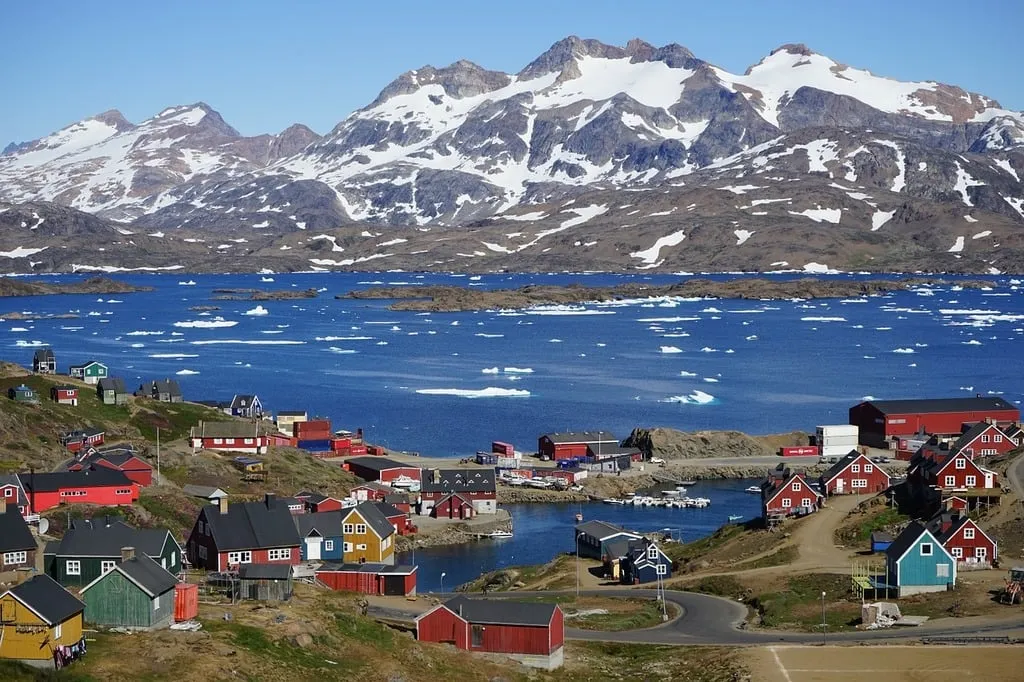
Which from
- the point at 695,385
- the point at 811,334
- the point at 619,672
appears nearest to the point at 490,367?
the point at 695,385

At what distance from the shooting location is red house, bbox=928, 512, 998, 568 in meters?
40.8

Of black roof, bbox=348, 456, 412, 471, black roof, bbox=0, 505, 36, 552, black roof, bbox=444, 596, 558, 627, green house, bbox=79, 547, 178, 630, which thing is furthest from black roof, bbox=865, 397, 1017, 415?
green house, bbox=79, 547, 178, 630

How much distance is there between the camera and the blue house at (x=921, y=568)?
3847 centimetres

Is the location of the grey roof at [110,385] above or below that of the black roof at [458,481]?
above

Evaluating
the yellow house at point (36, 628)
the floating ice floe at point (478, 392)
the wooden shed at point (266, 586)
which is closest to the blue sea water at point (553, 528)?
the wooden shed at point (266, 586)

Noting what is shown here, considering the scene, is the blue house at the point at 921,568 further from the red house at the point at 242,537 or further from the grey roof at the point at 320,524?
the grey roof at the point at 320,524

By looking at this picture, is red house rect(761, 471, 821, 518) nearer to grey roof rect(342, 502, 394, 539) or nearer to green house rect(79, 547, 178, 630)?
grey roof rect(342, 502, 394, 539)

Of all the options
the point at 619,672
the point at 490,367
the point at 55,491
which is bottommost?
the point at 619,672

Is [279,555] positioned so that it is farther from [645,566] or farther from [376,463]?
[376,463]

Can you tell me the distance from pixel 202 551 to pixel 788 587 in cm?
1689

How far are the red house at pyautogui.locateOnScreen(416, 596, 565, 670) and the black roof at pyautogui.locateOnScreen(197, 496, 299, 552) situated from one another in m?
10.1

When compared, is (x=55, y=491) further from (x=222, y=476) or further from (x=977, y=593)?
(x=977, y=593)

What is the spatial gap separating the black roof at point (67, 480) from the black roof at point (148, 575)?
18.6m

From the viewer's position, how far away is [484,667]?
30750 mm
